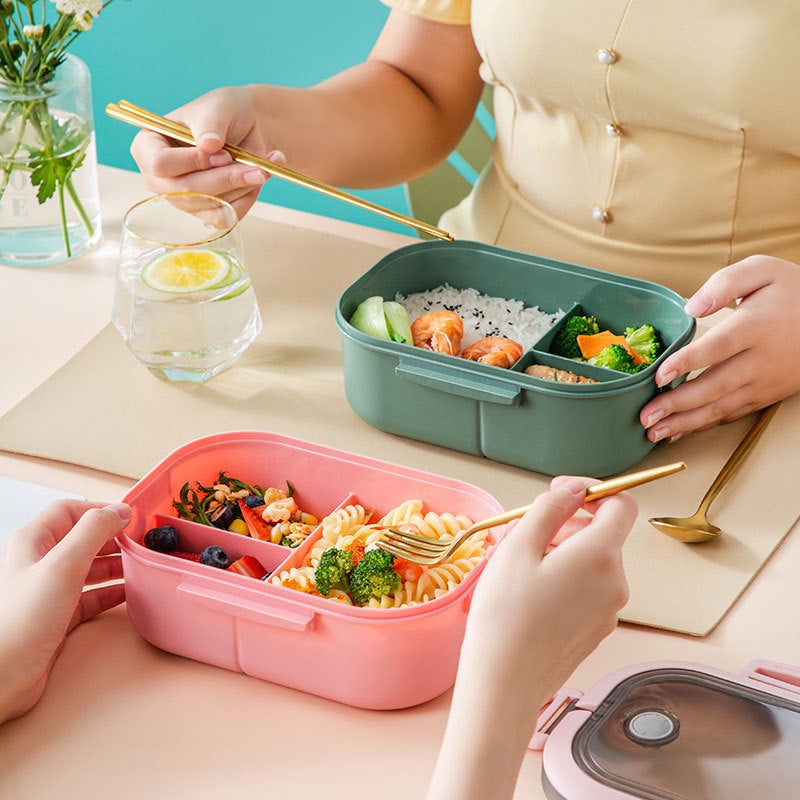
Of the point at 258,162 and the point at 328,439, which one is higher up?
the point at 258,162

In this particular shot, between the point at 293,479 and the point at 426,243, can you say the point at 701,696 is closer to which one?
the point at 293,479

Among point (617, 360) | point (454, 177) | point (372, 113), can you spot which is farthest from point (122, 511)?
point (454, 177)

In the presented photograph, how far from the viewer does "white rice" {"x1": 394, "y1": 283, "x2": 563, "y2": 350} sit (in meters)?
1.36

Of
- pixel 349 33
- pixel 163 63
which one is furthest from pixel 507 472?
pixel 163 63

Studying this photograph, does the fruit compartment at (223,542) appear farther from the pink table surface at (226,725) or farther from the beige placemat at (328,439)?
the beige placemat at (328,439)

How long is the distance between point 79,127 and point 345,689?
3.27 ft

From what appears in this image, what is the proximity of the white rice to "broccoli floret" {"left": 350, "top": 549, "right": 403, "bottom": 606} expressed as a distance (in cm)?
47

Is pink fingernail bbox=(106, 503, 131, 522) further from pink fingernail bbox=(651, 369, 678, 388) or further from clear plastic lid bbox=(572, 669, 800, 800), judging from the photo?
pink fingernail bbox=(651, 369, 678, 388)

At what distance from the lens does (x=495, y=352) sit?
1267 millimetres

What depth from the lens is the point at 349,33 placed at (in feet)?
9.86

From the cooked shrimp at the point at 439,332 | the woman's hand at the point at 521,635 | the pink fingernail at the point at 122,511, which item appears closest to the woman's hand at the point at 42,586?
the pink fingernail at the point at 122,511

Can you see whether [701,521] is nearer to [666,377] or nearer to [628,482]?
[666,377]

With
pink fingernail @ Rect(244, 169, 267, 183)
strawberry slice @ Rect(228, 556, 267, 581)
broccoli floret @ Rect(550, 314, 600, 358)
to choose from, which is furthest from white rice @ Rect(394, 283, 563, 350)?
strawberry slice @ Rect(228, 556, 267, 581)

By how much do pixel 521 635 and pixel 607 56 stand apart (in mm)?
982
